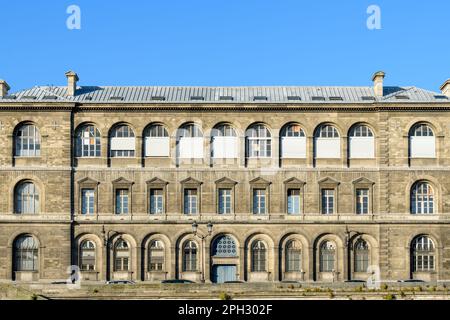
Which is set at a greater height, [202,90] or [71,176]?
[202,90]

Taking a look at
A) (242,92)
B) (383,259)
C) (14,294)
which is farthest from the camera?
(242,92)

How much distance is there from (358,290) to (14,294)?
18.2 m

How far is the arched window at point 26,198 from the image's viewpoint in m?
59.5

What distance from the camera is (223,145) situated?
6041 centimetres

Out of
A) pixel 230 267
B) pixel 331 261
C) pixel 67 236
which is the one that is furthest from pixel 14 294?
pixel 331 261

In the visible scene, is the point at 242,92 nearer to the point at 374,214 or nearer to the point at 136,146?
the point at 136,146

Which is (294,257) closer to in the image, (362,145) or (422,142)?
(362,145)

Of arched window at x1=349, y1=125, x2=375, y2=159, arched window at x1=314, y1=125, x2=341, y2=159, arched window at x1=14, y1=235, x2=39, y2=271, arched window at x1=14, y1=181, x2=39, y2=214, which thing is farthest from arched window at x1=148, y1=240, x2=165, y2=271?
arched window at x1=349, y1=125, x2=375, y2=159

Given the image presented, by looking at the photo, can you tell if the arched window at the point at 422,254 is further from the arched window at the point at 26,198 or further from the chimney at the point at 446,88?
the arched window at the point at 26,198

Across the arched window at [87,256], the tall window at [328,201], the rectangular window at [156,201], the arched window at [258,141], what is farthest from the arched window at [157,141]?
the tall window at [328,201]

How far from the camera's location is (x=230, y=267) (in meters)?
59.4

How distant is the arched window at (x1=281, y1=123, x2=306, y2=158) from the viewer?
60.2 m

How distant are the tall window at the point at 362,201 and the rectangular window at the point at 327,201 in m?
1.89

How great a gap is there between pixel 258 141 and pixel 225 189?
433 centimetres
